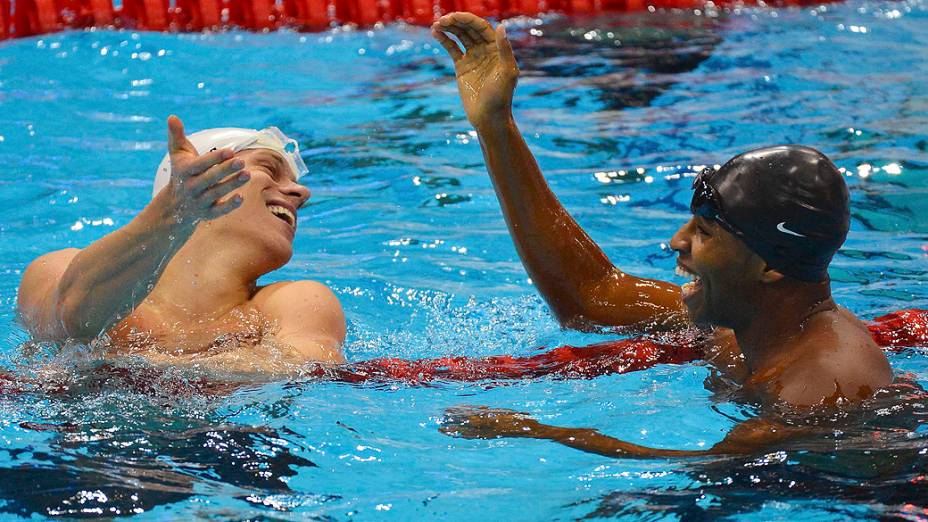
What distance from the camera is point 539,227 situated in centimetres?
382

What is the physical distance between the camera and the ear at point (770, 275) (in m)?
3.06

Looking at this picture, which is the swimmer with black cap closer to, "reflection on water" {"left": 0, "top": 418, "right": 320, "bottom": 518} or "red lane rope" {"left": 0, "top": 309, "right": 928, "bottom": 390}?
"red lane rope" {"left": 0, "top": 309, "right": 928, "bottom": 390}

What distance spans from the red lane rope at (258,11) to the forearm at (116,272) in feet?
21.3

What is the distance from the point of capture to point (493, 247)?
A: 5.58 m

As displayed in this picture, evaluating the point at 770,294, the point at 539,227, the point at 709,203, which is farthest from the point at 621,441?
the point at 539,227

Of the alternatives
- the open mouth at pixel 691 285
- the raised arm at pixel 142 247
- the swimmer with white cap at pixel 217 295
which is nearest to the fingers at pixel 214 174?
the raised arm at pixel 142 247

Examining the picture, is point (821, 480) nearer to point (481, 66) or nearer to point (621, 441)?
point (621, 441)

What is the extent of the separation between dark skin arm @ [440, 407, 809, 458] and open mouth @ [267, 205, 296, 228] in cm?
121

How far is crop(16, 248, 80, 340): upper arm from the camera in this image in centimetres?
358

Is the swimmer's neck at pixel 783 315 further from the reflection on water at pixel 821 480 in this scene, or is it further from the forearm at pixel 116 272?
the forearm at pixel 116 272

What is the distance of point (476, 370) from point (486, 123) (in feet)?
2.62

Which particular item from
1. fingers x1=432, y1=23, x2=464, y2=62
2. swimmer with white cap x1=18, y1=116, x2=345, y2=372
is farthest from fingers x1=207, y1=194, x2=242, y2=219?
fingers x1=432, y1=23, x2=464, y2=62

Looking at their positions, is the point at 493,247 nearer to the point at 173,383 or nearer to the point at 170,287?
the point at 170,287

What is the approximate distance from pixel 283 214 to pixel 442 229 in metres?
1.87
